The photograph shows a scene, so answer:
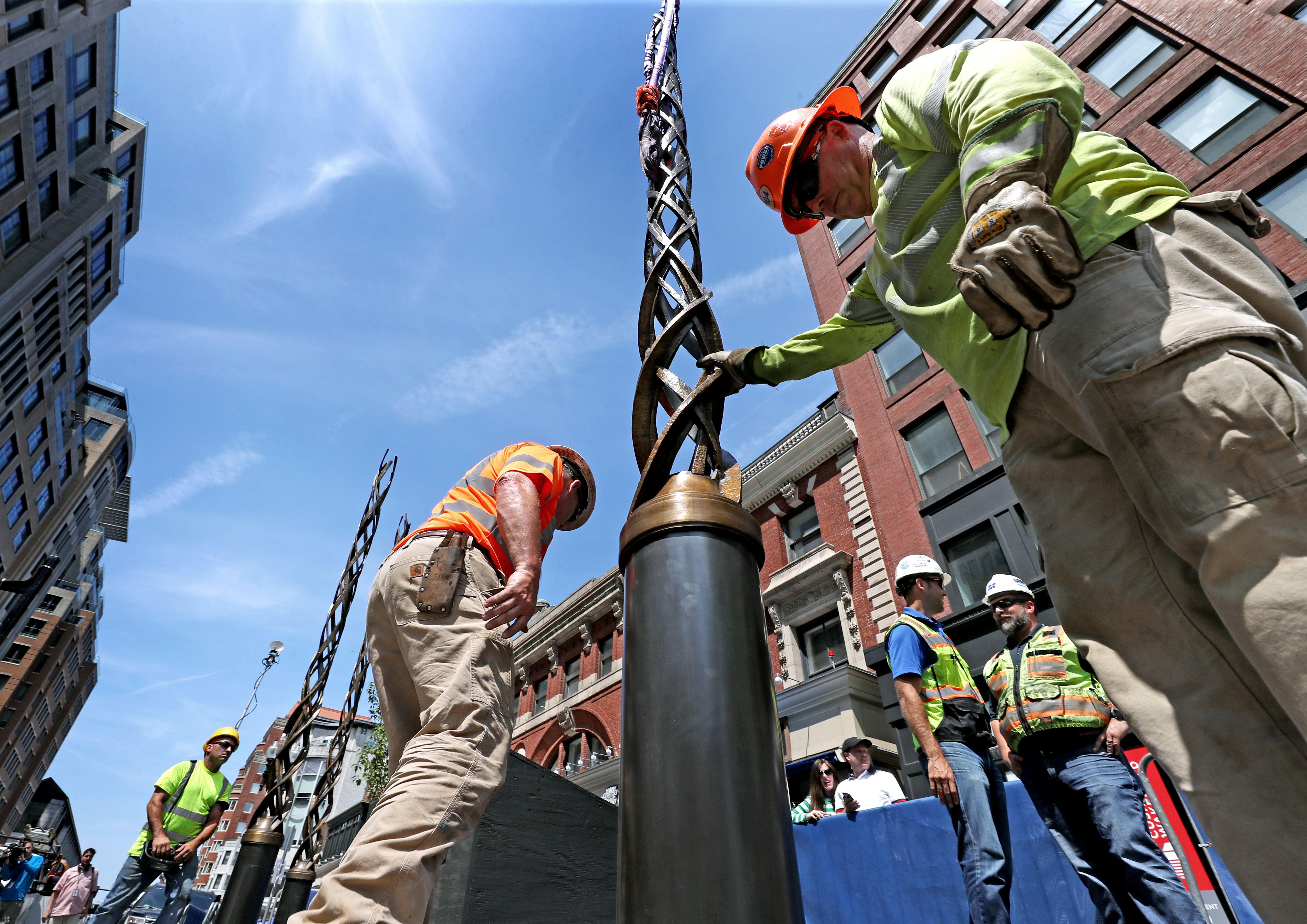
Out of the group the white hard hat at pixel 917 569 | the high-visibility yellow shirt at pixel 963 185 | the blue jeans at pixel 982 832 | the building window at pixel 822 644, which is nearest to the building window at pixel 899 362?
the building window at pixel 822 644

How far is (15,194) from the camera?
28234 mm

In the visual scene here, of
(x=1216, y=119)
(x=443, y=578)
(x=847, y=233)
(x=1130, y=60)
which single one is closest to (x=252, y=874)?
(x=443, y=578)

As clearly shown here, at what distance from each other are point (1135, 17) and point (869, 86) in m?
8.67

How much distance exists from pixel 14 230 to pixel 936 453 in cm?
3964

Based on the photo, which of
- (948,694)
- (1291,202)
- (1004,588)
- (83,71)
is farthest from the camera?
(83,71)

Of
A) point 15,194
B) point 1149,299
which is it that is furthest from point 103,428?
point 1149,299

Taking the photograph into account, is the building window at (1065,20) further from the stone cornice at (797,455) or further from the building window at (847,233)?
the stone cornice at (797,455)

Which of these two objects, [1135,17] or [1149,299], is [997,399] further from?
[1135,17]

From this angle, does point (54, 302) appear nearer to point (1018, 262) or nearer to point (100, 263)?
point (100, 263)

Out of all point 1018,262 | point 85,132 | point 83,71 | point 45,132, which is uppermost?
point 85,132

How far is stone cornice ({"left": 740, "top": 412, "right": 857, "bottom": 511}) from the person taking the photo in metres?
19.7

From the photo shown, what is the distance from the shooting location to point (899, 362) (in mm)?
19328

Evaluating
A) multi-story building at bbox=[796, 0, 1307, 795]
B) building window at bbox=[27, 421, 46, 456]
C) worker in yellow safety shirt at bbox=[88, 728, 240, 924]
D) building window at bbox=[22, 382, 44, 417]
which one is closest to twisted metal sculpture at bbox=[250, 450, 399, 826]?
worker in yellow safety shirt at bbox=[88, 728, 240, 924]

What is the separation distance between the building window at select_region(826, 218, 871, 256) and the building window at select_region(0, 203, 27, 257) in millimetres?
34699
